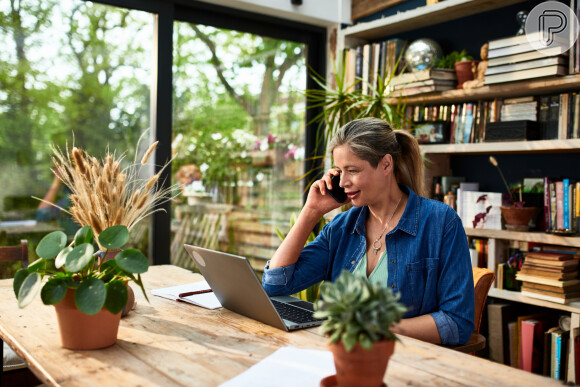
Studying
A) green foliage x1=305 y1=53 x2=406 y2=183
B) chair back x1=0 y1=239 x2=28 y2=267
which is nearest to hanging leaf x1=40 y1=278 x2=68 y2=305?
chair back x1=0 y1=239 x2=28 y2=267

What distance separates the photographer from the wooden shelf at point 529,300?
2486mm

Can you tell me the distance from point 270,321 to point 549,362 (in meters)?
1.84

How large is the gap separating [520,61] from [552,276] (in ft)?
3.38

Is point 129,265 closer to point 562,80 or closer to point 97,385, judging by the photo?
point 97,385

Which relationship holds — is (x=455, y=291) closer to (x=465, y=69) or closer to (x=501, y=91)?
(x=501, y=91)

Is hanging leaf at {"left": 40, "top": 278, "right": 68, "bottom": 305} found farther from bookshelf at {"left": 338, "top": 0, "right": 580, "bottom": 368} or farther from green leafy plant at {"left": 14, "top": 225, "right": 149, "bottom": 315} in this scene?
bookshelf at {"left": 338, "top": 0, "right": 580, "bottom": 368}

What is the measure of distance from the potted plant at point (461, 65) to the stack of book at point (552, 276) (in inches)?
39.9

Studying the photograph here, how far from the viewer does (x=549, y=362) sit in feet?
8.77

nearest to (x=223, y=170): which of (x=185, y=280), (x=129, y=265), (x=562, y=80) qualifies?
(x=185, y=280)

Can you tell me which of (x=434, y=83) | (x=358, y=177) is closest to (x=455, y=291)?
(x=358, y=177)

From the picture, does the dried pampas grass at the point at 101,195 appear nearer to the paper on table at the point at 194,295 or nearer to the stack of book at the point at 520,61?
the paper on table at the point at 194,295

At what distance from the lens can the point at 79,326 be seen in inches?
49.1

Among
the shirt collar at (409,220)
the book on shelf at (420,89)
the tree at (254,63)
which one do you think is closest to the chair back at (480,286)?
the shirt collar at (409,220)

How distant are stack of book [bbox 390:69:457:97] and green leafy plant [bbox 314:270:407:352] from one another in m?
2.39
